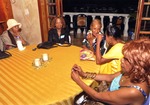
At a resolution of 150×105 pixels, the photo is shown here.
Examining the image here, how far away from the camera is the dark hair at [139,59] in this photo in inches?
37.7

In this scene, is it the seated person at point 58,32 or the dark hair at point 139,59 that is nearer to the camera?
the dark hair at point 139,59

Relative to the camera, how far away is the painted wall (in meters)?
3.67

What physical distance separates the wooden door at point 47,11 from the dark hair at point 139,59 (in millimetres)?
2733

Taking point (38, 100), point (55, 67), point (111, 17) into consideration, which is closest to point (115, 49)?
point (55, 67)

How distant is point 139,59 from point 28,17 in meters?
3.33

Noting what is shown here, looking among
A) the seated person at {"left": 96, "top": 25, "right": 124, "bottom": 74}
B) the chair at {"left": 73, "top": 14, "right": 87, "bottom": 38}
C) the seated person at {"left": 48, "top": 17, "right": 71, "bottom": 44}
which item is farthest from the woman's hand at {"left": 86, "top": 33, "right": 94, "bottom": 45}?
the chair at {"left": 73, "top": 14, "right": 87, "bottom": 38}

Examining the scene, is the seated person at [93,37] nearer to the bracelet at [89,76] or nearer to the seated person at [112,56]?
the seated person at [112,56]

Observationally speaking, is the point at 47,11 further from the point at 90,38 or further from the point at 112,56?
the point at 112,56

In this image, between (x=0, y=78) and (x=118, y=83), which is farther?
(x=0, y=78)

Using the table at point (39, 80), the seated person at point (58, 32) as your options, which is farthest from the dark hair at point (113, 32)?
the seated person at point (58, 32)


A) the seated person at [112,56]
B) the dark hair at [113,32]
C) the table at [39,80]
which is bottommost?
the table at [39,80]

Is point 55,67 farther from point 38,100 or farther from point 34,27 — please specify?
point 34,27

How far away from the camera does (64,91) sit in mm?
1281

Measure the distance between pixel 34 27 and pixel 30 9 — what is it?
1.38ft
